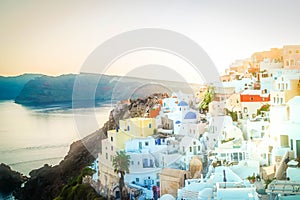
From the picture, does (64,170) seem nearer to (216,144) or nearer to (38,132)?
(38,132)

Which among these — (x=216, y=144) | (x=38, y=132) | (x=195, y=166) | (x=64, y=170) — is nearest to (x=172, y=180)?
(x=195, y=166)

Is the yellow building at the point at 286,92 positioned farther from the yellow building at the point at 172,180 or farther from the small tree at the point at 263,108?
the yellow building at the point at 172,180

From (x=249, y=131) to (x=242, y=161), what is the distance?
68cm

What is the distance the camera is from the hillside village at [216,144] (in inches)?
173

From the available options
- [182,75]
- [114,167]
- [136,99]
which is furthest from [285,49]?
[114,167]

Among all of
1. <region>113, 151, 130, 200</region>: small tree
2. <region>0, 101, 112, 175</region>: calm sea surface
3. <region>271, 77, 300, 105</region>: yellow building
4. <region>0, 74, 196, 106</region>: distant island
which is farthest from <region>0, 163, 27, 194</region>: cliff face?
<region>271, 77, 300, 105</region>: yellow building

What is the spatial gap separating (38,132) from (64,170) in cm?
72

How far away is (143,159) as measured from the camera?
5.48 meters

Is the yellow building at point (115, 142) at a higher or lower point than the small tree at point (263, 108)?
lower

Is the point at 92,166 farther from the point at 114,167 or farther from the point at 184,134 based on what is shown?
the point at 184,134

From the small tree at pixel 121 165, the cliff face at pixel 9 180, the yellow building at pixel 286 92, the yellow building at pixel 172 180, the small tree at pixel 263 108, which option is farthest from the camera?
the cliff face at pixel 9 180

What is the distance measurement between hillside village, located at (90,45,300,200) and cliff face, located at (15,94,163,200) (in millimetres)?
279

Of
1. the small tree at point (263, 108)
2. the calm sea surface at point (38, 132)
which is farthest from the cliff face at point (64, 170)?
the small tree at point (263, 108)

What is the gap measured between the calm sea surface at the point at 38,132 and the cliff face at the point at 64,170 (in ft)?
0.31
